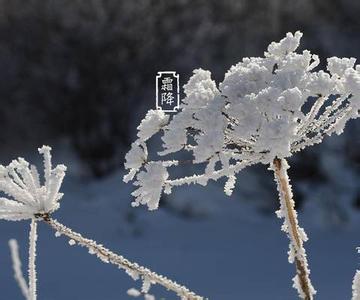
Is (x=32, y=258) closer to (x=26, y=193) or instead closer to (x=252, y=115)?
(x=26, y=193)

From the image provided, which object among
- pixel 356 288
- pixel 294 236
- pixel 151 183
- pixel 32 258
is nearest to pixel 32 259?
pixel 32 258

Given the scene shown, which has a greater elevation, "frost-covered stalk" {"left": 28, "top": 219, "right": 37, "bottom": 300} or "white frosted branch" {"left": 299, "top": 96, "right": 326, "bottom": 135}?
"white frosted branch" {"left": 299, "top": 96, "right": 326, "bottom": 135}

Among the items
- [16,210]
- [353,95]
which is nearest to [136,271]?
[16,210]

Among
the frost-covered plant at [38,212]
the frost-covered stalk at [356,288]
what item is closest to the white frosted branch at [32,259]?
the frost-covered plant at [38,212]

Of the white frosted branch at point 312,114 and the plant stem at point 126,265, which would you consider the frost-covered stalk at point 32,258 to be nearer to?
the plant stem at point 126,265

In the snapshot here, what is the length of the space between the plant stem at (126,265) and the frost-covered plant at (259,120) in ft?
2.02

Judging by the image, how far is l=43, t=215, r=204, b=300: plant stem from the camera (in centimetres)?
822

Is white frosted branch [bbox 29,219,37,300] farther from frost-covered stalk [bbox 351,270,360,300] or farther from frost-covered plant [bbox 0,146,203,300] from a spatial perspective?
frost-covered stalk [bbox 351,270,360,300]

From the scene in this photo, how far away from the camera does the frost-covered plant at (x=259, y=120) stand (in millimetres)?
7254

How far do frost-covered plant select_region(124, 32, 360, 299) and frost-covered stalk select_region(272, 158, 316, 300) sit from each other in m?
0.01

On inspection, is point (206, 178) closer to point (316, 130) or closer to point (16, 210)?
point (316, 130)

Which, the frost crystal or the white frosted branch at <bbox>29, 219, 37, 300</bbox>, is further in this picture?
the white frosted branch at <bbox>29, 219, 37, 300</bbox>

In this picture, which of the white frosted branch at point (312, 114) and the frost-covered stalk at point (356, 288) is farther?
the frost-covered stalk at point (356, 288)

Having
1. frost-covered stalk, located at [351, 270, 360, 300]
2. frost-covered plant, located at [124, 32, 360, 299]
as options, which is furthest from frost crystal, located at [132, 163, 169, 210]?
frost-covered stalk, located at [351, 270, 360, 300]
